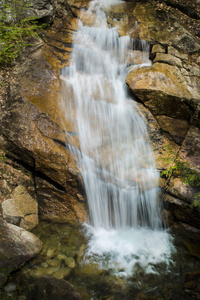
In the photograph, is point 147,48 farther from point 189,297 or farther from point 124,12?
point 189,297

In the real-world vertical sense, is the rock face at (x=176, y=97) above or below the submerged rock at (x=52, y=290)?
above

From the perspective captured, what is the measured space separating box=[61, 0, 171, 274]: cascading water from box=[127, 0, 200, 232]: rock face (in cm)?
41

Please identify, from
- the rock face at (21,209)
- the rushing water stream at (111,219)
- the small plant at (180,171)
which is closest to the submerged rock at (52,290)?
the rushing water stream at (111,219)

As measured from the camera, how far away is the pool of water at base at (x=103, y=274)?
3312 millimetres

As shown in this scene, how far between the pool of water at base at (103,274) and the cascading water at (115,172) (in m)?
0.18

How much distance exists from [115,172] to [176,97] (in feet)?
7.59

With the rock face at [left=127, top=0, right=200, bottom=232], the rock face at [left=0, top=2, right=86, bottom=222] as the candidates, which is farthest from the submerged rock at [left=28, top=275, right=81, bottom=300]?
the rock face at [left=127, top=0, right=200, bottom=232]

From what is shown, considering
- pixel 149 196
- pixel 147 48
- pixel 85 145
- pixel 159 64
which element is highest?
pixel 147 48

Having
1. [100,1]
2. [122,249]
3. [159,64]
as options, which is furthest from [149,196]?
[100,1]

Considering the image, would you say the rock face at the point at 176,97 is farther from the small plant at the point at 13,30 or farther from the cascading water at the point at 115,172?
the small plant at the point at 13,30

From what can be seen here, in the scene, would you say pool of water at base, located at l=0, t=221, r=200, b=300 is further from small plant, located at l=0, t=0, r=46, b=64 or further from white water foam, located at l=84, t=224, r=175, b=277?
small plant, located at l=0, t=0, r=46, b=64

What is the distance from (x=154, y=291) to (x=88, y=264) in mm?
1181

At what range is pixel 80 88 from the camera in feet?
17.7

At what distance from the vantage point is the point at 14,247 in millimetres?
3387
